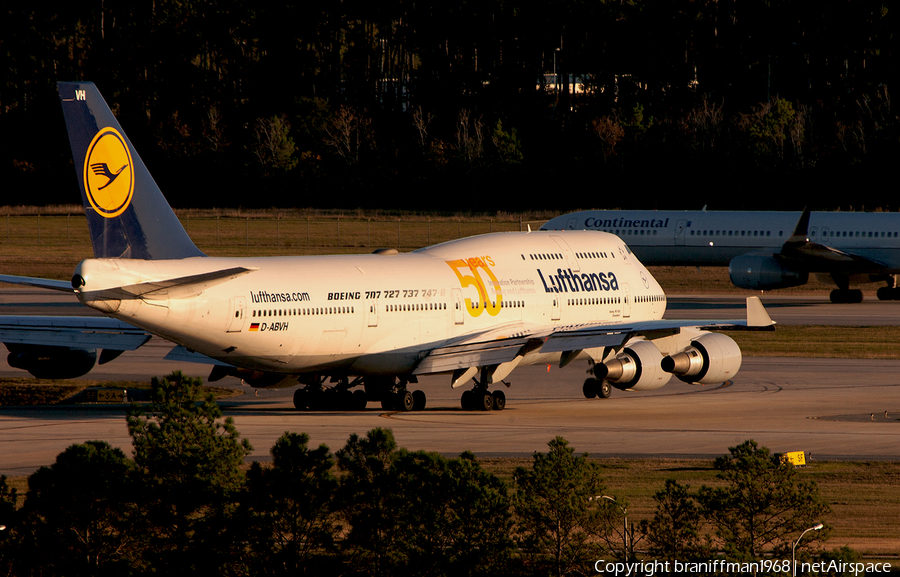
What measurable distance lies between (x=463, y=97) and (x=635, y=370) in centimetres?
10413

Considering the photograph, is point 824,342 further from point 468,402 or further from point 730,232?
point 468,402

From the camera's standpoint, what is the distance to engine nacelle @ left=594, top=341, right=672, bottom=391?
31.6 m

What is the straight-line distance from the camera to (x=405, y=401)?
3294 centimetres

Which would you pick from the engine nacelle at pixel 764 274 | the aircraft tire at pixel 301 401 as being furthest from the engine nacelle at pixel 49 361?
the engine nacelle at pixel 764 274

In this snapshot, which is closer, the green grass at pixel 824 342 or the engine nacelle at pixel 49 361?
the engine nacelle at pixel 49 361

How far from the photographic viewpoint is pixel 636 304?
3825 cm

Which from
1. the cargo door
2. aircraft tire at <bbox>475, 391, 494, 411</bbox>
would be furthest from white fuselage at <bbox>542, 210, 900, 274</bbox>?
the cargo door

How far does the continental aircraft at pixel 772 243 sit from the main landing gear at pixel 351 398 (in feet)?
107

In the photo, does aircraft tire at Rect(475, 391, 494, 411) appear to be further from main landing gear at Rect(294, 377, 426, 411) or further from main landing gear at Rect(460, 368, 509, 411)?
main landing gear at Rect(294, 377, 426, 411)

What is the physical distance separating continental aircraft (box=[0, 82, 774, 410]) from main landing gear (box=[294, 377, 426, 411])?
0.04m

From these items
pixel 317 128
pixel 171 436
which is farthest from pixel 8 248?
pixel 171 436

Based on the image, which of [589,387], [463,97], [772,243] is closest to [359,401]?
[589,387]

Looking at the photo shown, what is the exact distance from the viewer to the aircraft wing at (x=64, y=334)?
1245 inches

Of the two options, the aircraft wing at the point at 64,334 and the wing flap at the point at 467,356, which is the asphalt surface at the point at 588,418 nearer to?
the wing flap at the point at 467,356
